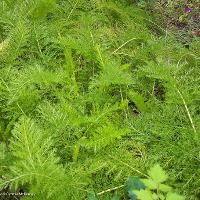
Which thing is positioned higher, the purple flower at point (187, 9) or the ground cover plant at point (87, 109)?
the purple flower at point (187, 9)

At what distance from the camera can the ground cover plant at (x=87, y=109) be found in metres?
1.84

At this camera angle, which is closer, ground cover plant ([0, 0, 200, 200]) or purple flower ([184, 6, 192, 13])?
ground cover plant ([0, 0, 200, 200])

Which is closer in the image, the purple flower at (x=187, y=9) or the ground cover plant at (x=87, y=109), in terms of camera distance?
the ground cover plant at (x=87, y=109)

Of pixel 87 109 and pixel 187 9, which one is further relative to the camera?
pixel 187 9

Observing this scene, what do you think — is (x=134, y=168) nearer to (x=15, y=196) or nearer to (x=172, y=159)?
(x=172, y=159)

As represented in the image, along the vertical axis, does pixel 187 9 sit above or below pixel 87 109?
above

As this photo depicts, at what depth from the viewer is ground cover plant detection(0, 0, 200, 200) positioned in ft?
6.05

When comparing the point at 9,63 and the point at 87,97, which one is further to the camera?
the point at 9,63

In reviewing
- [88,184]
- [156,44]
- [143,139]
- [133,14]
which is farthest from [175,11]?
[88,184]

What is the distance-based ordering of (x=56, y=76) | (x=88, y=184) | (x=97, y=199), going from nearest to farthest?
(x=97, y=199)
(x=88, y=184)
(x=56, y=76)

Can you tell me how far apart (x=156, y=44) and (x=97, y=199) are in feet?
4.35

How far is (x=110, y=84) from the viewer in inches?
94.4

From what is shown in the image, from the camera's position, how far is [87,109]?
2377mm

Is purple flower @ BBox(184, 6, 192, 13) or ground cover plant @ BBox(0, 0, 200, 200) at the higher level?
purple flower @ BBox(184, 6, 192, 13)
